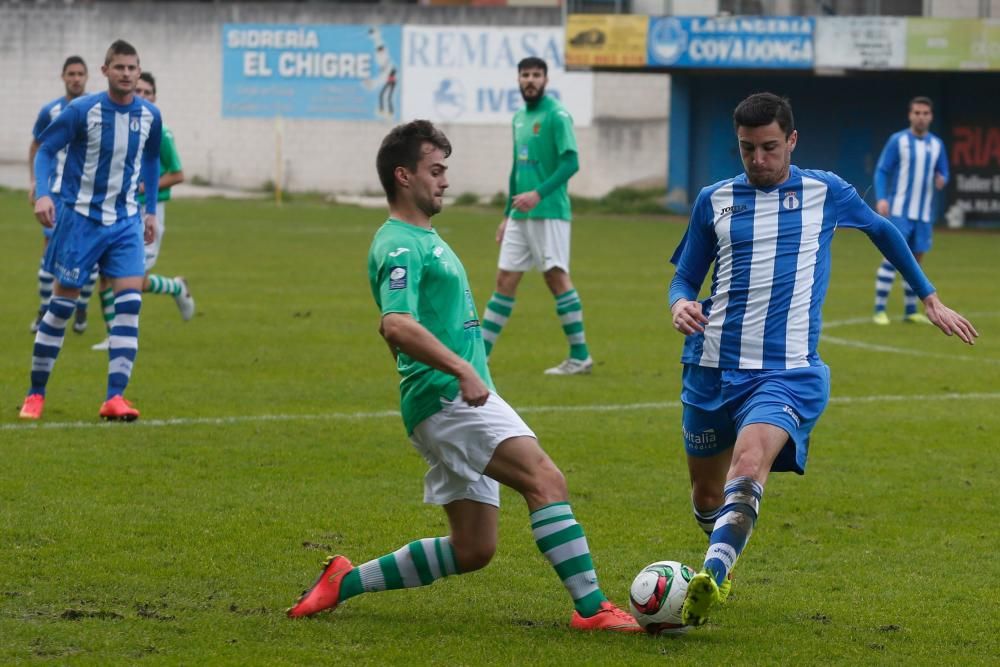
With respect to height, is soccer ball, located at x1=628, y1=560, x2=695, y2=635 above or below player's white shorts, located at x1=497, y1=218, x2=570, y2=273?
below

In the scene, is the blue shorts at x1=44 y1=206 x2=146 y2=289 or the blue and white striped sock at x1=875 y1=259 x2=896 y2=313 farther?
the blue and white striped sock at x1=875 y1=259 x2=896 y2=313

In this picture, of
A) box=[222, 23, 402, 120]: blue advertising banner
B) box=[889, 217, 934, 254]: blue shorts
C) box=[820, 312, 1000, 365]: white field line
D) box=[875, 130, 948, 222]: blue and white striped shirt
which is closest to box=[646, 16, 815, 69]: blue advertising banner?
box=[222, 23, 402, 120]: blue advertising banner

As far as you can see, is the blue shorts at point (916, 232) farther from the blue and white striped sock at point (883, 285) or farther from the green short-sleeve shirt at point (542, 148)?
the green short-sleeve shirt at point (542, 148)

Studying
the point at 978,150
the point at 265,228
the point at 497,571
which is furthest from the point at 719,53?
the point at 497,571

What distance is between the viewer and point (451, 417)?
16.6 feet

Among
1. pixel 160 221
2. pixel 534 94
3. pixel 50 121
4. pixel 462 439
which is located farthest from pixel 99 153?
pixel 462 439

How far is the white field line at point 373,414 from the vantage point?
361 inches

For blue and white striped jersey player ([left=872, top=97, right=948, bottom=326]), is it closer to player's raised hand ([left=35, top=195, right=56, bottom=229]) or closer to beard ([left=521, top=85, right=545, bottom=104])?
beard ([left=521, top=85, right=545, bottom=104])

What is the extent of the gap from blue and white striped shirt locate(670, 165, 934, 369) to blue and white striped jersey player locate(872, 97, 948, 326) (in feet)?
34.8

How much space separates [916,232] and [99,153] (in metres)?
9.92

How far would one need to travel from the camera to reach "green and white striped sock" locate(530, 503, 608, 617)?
5102 millimetres

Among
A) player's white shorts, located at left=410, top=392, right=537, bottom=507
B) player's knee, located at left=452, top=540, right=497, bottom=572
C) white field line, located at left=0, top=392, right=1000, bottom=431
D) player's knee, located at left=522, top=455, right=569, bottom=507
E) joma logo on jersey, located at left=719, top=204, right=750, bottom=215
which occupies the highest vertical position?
joma logo on jersey, located at left=719, top=204, right=750, bottom=215

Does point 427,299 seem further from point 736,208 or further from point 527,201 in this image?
point 527,201

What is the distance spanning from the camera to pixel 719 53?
103 feet
